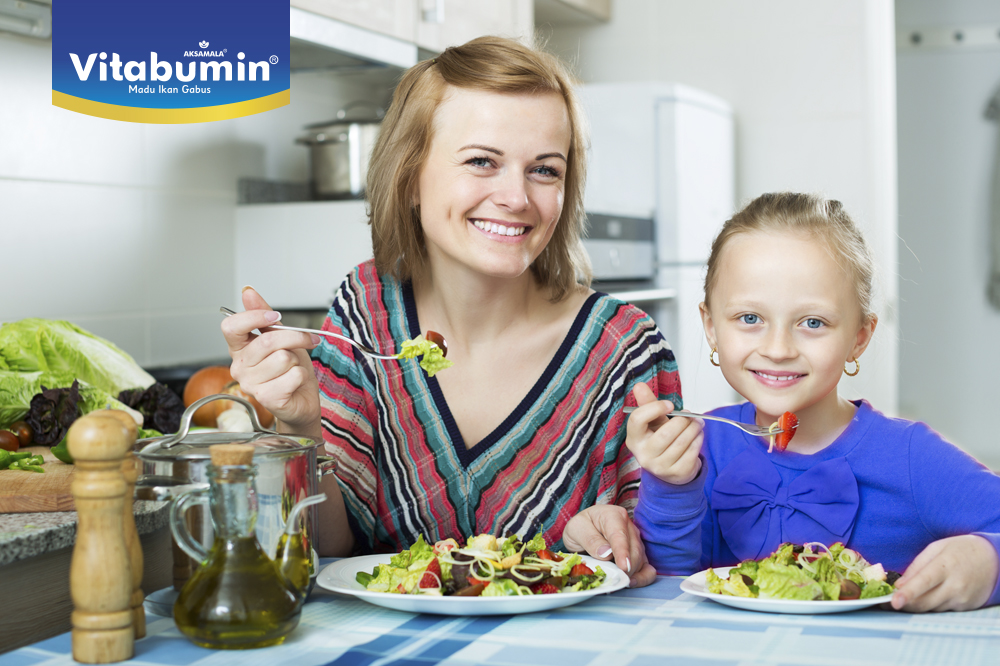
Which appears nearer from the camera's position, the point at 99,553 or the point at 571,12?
the point at 99,553

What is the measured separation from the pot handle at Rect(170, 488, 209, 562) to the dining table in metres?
0.08

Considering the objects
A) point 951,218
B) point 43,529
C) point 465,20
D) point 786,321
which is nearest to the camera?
point 43,529

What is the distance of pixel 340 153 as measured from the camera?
8.11 feet

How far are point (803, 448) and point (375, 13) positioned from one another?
149 cm

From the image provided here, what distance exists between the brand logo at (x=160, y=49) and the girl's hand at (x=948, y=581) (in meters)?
1.40

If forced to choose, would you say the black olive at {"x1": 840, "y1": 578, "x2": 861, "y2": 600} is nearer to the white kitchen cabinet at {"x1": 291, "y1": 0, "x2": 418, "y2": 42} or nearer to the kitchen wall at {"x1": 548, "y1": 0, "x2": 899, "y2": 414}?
the white kitchen cabinet at {"x1": 291, "y1": 0, "x2": 418, "y2": 42}

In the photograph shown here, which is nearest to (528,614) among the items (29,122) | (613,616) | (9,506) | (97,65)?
(613,616)

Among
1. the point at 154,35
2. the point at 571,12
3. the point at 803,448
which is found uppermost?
the point at 571,12

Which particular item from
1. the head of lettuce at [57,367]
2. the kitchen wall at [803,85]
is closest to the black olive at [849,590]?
the head of lettuce at [57,367]

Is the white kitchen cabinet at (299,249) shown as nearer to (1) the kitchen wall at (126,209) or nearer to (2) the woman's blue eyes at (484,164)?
(1) the kitchen wall at (126,209)

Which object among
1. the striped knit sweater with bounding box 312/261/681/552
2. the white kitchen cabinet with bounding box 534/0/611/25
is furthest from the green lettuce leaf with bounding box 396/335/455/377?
the white kitchen cabinet with bounding box 534/0/611/25

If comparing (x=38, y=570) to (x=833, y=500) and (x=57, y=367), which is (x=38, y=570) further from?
(x=833, y=500)

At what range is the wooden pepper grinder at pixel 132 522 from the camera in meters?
0.80

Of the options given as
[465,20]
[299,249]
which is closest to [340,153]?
[299,249]
